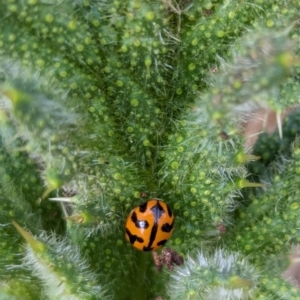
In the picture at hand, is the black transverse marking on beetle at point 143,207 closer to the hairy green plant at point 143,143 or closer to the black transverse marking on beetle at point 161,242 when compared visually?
the hairy green plant at point 143,143

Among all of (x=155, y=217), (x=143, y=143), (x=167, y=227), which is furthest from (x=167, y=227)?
(x=143, y=143)

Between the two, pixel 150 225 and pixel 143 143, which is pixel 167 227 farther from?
pixel 143 143

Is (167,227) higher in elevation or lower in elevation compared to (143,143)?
lower

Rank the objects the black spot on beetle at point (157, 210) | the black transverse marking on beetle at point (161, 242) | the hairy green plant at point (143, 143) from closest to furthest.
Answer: the hairy green plant at point (143, 143), the black spot on beetle at point (157, 210), the black transverse marking on beetle at point (161, 242)

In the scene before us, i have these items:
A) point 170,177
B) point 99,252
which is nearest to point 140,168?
point 170,177

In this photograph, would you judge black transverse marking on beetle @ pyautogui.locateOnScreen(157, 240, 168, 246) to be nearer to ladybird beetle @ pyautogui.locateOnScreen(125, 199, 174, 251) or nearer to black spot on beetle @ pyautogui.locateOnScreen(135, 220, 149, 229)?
ladybird beetle @ pyautogui.locateOnScreen(125, 199, 174, 251)

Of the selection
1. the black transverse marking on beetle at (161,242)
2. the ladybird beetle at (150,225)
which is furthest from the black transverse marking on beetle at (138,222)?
the black transverse marking on beetle at (161,242)
